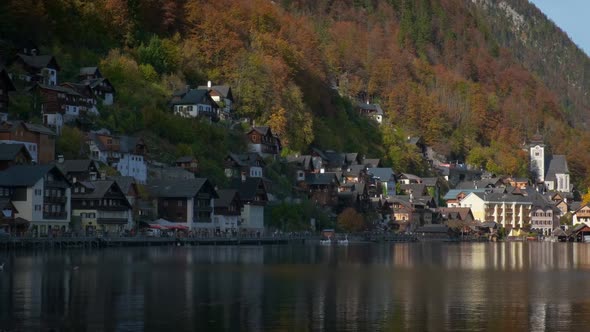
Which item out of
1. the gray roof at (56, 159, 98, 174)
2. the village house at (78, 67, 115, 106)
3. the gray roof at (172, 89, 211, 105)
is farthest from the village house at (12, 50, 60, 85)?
the gray roof at (172, 89, 211, 105)

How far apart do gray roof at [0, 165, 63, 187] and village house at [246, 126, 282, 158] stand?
3705 centimetres

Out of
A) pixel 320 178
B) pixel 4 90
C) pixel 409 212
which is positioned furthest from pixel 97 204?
pixel 409 212

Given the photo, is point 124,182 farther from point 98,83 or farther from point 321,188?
point 321,188

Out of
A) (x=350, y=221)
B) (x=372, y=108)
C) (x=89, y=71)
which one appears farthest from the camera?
(x=372, y=108)

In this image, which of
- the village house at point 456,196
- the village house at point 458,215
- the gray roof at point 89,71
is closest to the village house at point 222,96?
the gray roof at point 89,71

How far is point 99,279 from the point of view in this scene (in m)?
43.8

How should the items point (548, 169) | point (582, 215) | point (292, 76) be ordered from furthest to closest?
1. point (548, 169)
2. point (582, 215)
3. point (292, 76)

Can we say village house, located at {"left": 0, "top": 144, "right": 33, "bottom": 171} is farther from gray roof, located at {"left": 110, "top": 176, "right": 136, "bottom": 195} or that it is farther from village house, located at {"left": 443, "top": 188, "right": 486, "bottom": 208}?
village house, located at {"left": 443, "top": 188, "right": 486, "bottom": 208}

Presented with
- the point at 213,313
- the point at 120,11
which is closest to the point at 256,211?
the point at 120,11

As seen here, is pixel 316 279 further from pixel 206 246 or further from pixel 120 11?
pixel 120 11

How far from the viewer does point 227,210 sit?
299 ft

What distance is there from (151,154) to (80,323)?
61866mm

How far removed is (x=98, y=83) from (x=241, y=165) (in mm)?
16081

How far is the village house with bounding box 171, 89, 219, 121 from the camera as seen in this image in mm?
101562
